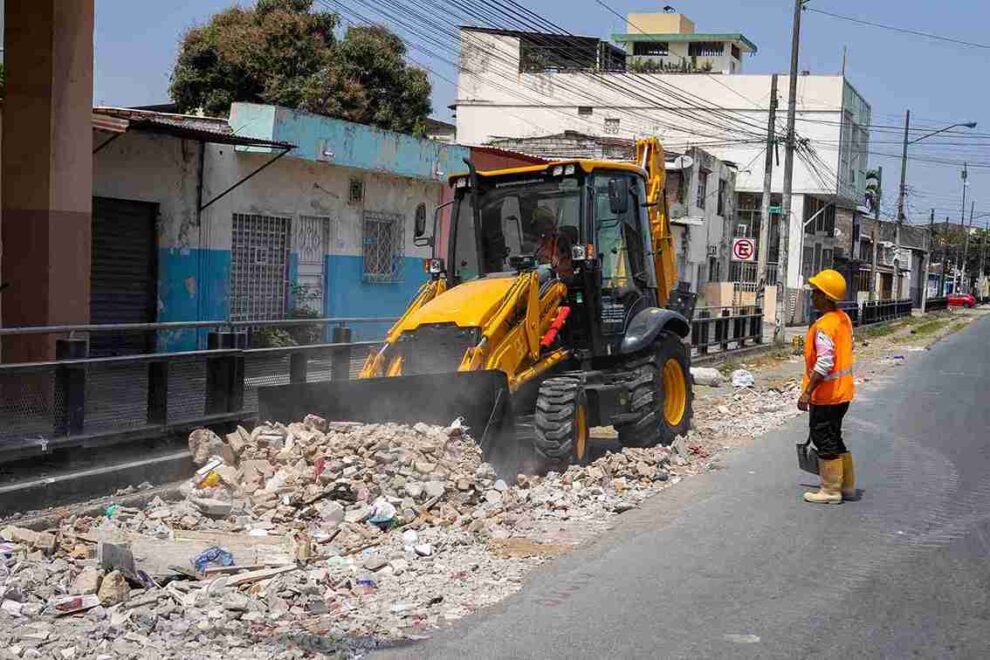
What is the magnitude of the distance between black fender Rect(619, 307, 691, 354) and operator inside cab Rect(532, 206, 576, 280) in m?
1.04

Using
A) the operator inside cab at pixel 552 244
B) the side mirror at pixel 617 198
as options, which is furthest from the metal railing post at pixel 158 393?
the side mirror at pixel 617 198

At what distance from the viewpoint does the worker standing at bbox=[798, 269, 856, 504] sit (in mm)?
8875

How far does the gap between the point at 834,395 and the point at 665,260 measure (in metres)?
4.38

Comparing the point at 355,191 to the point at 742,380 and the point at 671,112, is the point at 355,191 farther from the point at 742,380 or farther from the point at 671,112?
the point at 671,112

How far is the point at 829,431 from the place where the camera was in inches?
351

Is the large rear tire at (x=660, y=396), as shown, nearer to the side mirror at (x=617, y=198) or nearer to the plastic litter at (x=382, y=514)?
the side mirror at (x=617, y=198)

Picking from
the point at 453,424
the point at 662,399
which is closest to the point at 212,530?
the point at 453,424

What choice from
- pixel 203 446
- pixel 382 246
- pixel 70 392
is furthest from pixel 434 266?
pixel 382 246

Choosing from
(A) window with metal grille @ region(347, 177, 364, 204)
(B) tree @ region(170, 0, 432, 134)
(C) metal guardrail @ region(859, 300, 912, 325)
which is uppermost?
(B) tree @ region(170, 0, 432, 134)

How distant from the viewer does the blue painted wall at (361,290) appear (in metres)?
20.2

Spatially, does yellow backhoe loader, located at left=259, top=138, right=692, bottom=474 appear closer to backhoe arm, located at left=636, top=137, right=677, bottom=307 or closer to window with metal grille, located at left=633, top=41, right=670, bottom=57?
backhoe arm, located at left=636, top=137, right=677, bottom=307

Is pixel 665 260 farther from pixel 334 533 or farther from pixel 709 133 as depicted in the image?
pixel 709 133

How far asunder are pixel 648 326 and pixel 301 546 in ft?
18.1

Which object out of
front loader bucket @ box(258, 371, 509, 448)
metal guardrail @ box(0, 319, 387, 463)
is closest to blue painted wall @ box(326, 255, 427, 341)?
metal guardrail @ box(0, 319, 387, 463)
